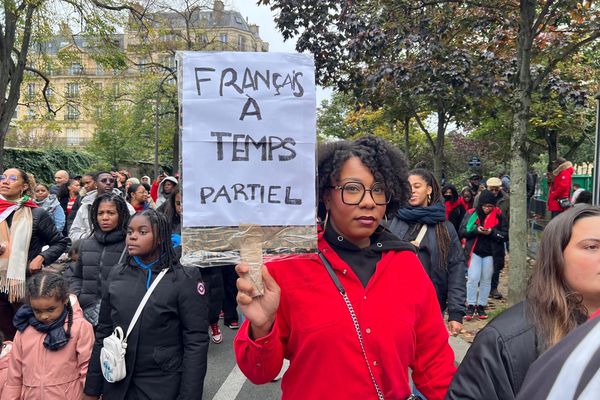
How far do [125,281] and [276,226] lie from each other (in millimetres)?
1528

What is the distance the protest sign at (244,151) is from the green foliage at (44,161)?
21.4 metres

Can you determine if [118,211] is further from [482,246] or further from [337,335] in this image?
[482,246]

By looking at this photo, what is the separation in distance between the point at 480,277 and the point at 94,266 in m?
5.10

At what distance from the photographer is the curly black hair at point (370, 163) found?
2.15 m

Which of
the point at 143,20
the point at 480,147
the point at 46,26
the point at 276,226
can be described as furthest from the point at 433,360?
the point at 480,147

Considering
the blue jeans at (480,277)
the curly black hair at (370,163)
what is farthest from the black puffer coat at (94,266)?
the blue jeans at (480,277)

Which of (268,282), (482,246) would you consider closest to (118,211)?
(268,282)

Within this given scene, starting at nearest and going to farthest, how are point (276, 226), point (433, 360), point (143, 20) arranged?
point (276, 226) < point (433, 360) < point (143, 20)

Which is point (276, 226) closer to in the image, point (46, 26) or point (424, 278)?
point (424, 278)

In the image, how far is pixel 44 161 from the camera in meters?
23.8

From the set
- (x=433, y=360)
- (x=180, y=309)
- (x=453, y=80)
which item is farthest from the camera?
(x=453, y=80)

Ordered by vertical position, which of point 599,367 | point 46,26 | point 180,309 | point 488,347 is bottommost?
point 180,309

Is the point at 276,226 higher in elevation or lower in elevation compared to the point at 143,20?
lower

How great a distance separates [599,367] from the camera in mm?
792
